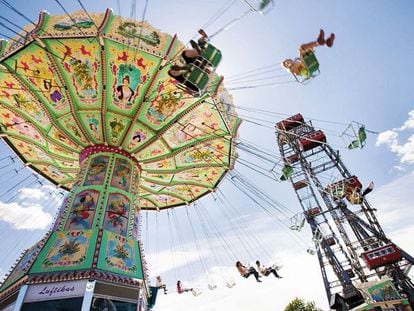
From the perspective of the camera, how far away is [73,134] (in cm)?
1005

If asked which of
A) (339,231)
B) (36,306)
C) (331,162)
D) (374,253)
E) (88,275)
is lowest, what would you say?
(36,306)

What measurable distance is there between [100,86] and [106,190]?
3557 millimetres

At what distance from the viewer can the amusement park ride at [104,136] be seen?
6.46 metres

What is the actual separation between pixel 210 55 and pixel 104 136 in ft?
20.7

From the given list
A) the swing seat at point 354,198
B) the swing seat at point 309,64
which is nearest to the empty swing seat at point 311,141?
the swing seat at point 354,198

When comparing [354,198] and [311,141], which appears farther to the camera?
[311,141]

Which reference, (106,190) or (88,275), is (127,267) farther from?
(106,190)

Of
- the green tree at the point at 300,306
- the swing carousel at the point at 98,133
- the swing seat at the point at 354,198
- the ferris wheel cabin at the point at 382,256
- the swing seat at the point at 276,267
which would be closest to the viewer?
the swing carousel at the point at 98,133

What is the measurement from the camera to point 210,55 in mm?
5141

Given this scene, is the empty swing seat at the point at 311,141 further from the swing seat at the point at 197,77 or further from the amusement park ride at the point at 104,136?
the swing seat at the point at 197,77

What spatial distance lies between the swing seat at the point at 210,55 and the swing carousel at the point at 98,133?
0.50 m

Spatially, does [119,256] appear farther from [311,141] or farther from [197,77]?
[311,141]

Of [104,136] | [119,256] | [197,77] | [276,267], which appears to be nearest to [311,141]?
[276,267]

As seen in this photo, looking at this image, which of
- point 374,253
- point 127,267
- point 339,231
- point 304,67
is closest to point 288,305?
point 339,231
